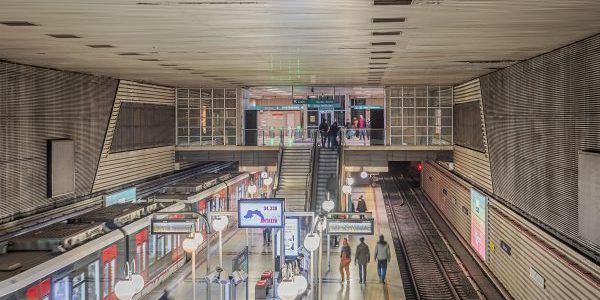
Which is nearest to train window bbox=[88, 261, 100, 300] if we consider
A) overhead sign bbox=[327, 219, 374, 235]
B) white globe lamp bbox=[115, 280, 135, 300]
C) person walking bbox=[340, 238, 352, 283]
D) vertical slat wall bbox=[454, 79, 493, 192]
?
white globe lamp bbox=[115, 280, 135, 300]

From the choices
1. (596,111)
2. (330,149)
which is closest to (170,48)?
(596,111)

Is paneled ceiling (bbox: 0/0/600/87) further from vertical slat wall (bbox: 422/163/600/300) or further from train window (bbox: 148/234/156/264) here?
train window (bbox: 148/234/156/264)

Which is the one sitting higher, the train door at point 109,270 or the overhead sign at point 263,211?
the overhead sign at point 263,211

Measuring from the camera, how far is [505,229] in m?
17.1

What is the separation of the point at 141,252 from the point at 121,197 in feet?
18.5

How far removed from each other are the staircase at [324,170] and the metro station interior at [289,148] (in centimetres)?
10

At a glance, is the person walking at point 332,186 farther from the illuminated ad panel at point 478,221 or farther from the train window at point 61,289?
the train window at point 61,289

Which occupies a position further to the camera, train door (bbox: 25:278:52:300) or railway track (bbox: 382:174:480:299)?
railway track (bbox: 382:174:480:299)

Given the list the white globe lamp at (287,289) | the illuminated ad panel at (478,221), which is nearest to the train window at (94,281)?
the white globe lamp at (287,289)

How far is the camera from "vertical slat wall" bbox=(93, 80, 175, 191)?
62.6ft

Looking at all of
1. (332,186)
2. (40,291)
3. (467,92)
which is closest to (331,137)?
(332,186)

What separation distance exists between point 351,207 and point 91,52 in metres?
19.2

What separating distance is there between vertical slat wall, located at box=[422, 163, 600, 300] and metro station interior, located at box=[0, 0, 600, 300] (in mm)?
76

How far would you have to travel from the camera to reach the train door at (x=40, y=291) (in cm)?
876
